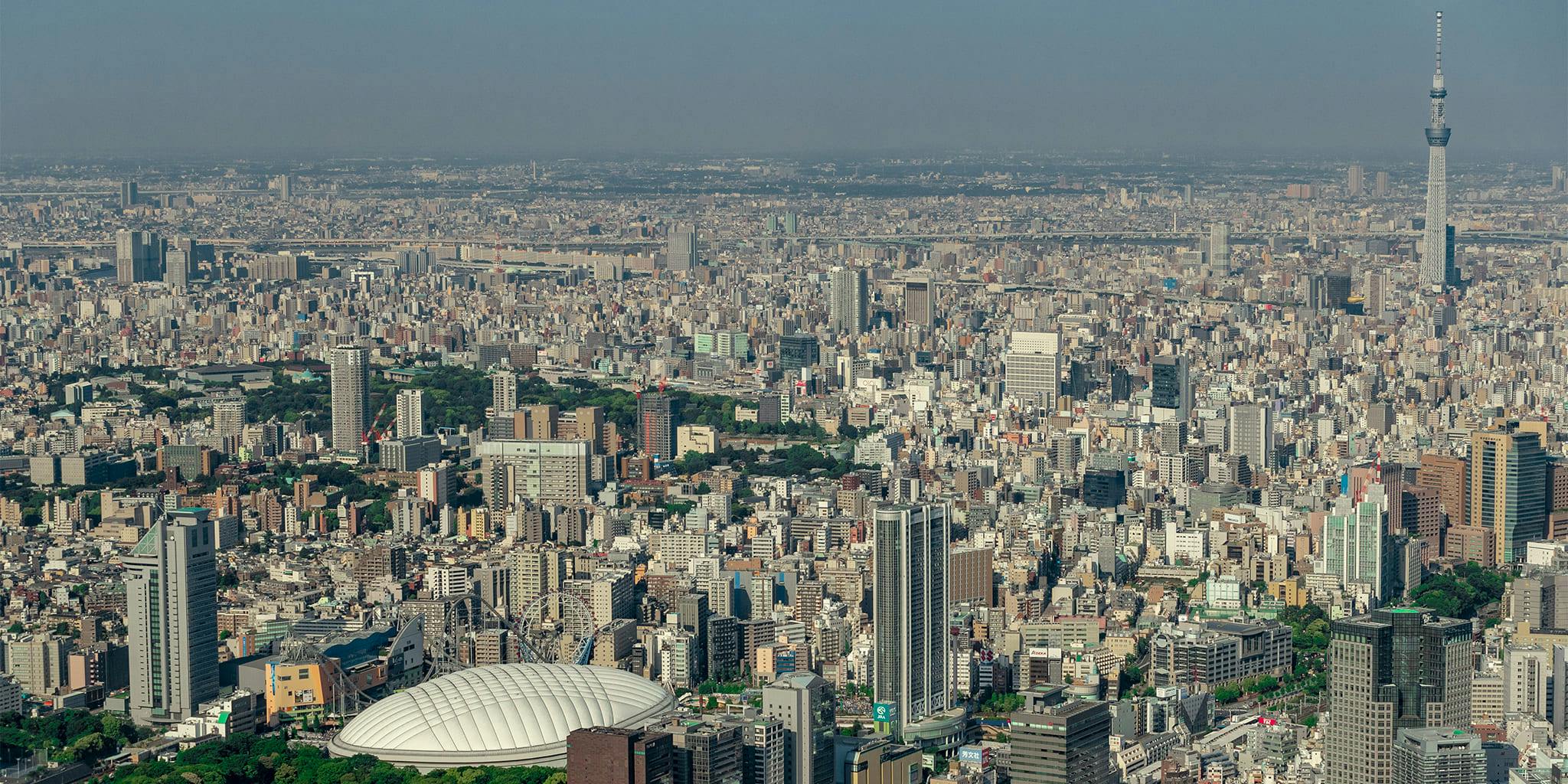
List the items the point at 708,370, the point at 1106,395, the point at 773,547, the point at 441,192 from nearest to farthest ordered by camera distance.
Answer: the point at 773,547 < the point at 1106,395 < the point at 708,370 < the point at 441,192

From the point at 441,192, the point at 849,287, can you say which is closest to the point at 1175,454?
the point at 849,287

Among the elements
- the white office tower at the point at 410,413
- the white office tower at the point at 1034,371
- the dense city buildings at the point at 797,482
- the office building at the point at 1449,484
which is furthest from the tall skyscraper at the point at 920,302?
the office building at the point at 1449,484

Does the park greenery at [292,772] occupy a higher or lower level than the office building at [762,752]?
lower

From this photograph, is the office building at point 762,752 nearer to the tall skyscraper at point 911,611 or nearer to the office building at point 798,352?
the tall skyscraper at point 911,611

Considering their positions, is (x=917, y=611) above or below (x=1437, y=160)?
below

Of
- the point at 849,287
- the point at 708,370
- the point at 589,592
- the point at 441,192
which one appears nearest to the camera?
the point at 589,592

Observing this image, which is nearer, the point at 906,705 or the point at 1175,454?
the point at 906,705

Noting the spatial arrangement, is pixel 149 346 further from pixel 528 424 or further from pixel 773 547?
pixel 773 547
